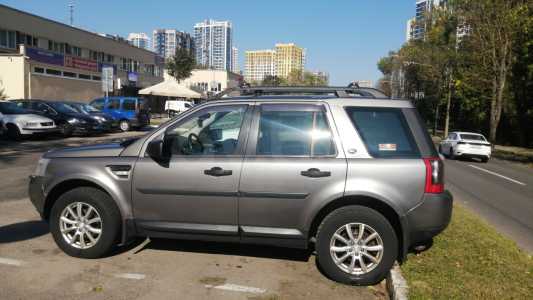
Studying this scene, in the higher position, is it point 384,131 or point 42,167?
point 384,131

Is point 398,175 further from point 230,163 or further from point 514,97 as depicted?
point 514,97

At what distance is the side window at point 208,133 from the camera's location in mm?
4824

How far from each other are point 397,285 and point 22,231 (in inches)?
191

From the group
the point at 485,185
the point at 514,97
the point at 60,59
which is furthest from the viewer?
the point at 60,59

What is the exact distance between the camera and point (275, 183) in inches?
179

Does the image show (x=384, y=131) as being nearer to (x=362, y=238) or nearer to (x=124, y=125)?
(x=362, y=238)

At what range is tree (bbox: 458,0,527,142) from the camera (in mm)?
29695

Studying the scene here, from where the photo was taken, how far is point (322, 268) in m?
4.66

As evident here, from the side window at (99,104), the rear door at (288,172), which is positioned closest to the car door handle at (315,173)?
the rear door at (288,172)

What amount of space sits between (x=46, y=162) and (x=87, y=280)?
1518 millimetres

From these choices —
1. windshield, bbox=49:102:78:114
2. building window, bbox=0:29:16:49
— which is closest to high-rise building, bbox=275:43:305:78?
building window, bbox=0:29:16:49

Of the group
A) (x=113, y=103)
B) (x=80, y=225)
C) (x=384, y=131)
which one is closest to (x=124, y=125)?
(x=113, y=103)

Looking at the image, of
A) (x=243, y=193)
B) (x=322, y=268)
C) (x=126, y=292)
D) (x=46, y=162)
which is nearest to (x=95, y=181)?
(x=46, y=162)

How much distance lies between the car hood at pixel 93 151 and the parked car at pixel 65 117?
52.0 ft
